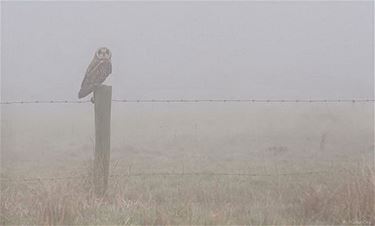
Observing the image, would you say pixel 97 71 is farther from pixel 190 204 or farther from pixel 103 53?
pixel 190 204

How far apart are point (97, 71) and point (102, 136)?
0.59 m

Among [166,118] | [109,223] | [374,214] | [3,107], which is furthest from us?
[166,118]

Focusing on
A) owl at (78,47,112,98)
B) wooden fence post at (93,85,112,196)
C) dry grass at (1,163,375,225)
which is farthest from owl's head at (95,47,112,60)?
dry grass at (1,163,375,225)

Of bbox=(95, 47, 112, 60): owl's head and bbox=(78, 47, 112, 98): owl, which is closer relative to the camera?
bbox=(78, 47, 112, 98): owl

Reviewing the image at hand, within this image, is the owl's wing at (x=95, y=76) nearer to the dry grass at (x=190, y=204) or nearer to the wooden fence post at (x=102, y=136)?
the wooden fence post at (x=102, y=136)

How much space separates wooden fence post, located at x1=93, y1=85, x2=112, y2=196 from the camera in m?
6.06

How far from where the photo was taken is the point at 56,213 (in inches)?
207

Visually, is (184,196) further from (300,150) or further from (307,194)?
(300,150)

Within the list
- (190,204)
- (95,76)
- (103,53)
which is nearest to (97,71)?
(95,76)

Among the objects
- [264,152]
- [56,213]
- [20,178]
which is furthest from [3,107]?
[264,152]

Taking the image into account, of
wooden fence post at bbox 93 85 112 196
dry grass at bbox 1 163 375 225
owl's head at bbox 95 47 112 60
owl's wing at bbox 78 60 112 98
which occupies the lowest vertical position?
dry grass at bbox 1 163 375 225

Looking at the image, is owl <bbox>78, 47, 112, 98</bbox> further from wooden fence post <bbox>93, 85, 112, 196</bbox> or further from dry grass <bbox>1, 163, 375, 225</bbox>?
dry grass <bbox>1, 163, 375, 225</bbox>

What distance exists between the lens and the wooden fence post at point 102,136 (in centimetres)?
606

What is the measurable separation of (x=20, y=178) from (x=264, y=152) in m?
3.38
